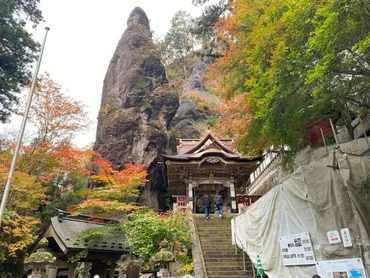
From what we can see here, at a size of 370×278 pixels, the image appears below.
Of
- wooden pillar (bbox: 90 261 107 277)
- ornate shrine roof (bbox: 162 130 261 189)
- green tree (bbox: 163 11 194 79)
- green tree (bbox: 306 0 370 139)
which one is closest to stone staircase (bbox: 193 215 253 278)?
ornate shrine roof (bbox: 162 130 261 189)

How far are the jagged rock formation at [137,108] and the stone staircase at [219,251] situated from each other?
10.7 metres

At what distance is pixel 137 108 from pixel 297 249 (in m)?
21.2

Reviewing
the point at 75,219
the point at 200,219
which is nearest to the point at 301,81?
the point at 200,219

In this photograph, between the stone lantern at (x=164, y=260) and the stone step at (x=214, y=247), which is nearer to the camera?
the stone lantern at (x=164, y=260)

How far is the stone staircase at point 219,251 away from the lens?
813 centimetres

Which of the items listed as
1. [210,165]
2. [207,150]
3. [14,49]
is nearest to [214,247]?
[210,165]

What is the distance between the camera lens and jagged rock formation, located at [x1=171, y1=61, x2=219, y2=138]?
1231 inches

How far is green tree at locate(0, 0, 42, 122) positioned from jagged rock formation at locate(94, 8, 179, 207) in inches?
407

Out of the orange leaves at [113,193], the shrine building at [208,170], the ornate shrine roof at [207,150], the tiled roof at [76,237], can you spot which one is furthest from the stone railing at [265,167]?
the tiled roof at [76,237]

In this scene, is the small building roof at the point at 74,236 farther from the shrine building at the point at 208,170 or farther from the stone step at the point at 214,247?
the shrine building at the point at 208,170

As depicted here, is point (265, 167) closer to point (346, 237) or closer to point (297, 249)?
point (297, 249)

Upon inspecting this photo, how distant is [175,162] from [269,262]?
29.4ft

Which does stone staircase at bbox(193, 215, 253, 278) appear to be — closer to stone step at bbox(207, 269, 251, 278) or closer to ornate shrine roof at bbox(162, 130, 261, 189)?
stone step at bbox(207, 269, 251, 278)

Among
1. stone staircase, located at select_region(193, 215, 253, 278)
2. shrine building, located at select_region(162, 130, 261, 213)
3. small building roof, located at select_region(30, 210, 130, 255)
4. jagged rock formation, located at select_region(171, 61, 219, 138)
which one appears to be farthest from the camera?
jagged rock formation, located at select_region(171, 61, 219, 138)
